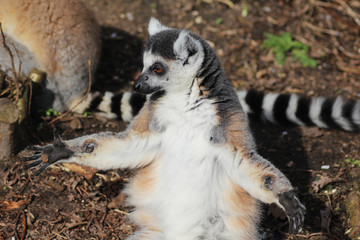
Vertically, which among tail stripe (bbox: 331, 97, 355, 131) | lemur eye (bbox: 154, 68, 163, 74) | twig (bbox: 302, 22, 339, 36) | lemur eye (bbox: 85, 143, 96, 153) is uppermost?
lemur eye (bbox: 154, 68, 163, 74)

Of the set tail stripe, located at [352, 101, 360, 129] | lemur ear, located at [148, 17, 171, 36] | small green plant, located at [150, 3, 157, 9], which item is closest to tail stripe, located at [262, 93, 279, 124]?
tail stripe, located at [352, 101, 360, 129]

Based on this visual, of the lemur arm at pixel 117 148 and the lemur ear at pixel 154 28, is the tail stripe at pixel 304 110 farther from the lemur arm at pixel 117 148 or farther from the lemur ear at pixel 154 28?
the lemur arm at pixel 117 148

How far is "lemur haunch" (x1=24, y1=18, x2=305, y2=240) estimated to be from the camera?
9.93ft

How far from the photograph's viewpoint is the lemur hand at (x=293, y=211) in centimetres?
262

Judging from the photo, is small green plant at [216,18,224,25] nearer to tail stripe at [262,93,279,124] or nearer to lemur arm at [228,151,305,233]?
tail stripe at [262,93,279,124]

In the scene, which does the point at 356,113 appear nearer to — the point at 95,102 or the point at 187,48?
the point at 187,48

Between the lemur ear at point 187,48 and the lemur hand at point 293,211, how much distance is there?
109cm

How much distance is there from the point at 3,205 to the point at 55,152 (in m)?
0.89

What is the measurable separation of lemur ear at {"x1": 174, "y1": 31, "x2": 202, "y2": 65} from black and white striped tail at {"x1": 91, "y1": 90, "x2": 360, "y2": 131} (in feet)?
4.20

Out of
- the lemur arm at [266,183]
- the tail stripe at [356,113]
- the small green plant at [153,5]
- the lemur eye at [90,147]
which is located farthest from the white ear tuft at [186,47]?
the small green plant at [153,5]

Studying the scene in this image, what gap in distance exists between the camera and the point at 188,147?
3.05 m

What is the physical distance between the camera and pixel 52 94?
4.49 m

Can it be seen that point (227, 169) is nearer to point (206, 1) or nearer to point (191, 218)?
point (191, 218)

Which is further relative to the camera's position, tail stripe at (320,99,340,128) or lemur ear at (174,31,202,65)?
tail stripe at (320,99,340,128)
